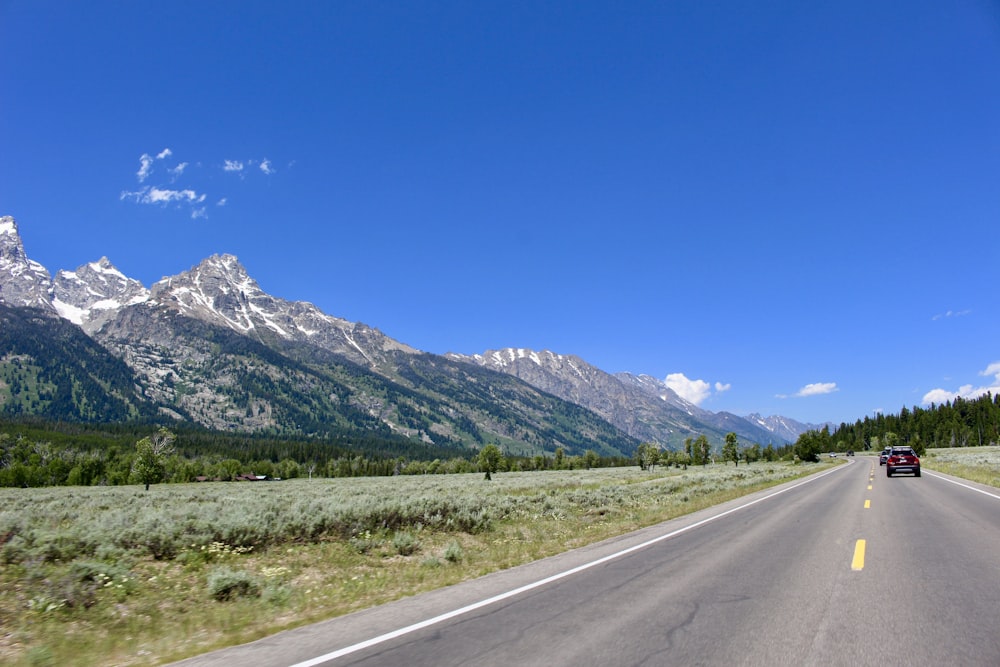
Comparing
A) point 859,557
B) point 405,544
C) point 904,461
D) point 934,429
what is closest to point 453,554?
point 405,544

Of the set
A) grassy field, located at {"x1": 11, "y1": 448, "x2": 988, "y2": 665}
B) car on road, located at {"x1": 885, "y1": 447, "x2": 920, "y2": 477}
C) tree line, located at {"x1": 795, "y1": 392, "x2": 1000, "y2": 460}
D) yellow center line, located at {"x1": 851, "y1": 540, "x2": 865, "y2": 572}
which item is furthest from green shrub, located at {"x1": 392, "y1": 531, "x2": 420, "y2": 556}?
tree line, located at {"x1": 795, "y1": 392, "x2": 1000, "y2": 460}

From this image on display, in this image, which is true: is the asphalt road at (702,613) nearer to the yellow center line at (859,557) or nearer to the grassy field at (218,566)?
the yellow center line at (859,557)

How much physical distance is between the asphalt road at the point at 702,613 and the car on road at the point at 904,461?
30843mm

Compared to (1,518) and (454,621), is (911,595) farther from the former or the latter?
(1,518)

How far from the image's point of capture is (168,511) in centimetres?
1334

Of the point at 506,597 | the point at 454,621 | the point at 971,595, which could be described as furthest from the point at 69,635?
the point at 971,595

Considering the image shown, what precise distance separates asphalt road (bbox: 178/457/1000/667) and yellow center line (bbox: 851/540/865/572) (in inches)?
0.8

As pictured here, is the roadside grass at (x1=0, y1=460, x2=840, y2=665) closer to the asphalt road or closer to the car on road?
the asphalt road

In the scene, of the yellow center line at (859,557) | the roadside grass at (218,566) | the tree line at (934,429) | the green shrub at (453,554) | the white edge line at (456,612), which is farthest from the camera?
the tree line at (934,429)

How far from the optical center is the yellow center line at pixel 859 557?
931 centimetres

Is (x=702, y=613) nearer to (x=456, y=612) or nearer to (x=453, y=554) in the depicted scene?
(x=456, y=612)

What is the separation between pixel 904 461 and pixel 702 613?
136ft

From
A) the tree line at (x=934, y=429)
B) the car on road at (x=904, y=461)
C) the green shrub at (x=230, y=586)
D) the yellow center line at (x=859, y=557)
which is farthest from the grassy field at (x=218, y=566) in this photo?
the tree line at (x=934, y=429)

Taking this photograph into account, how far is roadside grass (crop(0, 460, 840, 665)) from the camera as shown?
698 centimetres
